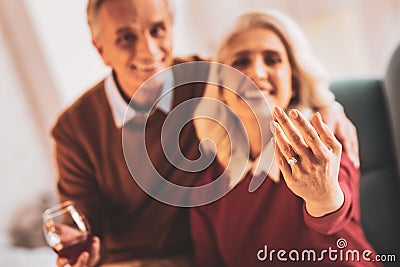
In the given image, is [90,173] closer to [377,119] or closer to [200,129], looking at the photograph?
[200,129]

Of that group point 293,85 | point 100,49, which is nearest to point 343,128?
point 293,85

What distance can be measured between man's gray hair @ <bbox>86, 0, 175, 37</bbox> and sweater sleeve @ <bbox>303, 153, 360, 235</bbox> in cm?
39

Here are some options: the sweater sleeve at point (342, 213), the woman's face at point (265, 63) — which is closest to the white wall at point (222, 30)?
the woman's face at point (265, 63)

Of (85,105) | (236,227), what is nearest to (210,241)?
(236,227)

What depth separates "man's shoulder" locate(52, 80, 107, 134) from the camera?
1069mm

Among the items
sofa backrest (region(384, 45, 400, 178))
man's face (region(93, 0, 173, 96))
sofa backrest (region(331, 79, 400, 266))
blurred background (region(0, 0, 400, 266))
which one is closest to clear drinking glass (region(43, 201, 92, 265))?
blurred background (region(0, 0, 400, 266))

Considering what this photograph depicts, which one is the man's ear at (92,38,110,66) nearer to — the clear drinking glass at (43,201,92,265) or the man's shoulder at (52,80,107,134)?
the man's shoulder at (52,80,107,134)

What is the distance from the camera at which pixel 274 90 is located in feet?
3.20

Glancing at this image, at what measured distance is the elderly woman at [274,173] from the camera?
2.94 ft

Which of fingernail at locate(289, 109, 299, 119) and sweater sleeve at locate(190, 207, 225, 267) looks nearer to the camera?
fingernail at locate(289, 109, 299, 119)

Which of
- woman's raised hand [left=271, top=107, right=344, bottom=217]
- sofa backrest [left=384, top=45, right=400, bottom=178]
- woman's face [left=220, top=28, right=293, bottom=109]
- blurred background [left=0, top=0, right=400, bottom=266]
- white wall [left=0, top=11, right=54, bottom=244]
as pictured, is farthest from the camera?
white wall [left=0, top=11, right=54, bottom=244]

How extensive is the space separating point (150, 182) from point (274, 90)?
0.86ft

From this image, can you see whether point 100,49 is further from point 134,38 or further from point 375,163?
point 375,163

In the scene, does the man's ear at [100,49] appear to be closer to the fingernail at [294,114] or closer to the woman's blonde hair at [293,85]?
the woman's blonde hair at [293,85]
